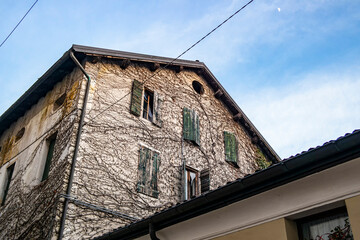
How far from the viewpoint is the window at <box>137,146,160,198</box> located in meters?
11.8

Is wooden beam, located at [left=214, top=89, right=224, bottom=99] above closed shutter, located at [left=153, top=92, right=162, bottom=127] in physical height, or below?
above

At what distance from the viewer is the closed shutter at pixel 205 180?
13.3 metres

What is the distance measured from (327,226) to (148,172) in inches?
292

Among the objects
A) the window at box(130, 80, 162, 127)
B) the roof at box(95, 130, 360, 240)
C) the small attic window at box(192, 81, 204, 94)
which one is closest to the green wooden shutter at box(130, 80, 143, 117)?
the window at box(130, 80, 162, 127)

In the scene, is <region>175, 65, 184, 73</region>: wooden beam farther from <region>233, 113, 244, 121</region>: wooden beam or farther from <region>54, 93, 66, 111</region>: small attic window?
<region>54, 93, 66, 111</region>: small attic window

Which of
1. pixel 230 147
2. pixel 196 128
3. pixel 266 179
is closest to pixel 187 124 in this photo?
pixel 196 128

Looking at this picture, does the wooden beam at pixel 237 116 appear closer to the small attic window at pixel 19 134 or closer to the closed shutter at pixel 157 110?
the closed shutter at pixel 157 110

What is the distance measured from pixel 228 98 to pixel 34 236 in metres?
A: 8.72

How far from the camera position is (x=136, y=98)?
12961mm

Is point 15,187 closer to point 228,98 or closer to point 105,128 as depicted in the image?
point 105,128

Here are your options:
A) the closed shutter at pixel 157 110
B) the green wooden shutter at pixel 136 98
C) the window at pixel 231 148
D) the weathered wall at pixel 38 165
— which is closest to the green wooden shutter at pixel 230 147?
the window at pixel 231 148

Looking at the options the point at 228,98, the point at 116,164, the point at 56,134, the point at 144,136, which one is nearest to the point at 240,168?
the point at 228,98

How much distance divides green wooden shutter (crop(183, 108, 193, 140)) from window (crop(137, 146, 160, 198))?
5.75 ft

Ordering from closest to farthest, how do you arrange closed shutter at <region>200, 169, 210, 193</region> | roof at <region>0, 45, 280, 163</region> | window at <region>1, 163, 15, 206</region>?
roof at <region>0, 45, 280, 163</region> → closed shutter at <region>200, 169, 210, 193</region> → window at <region>1, 163, 15, 206</region>
